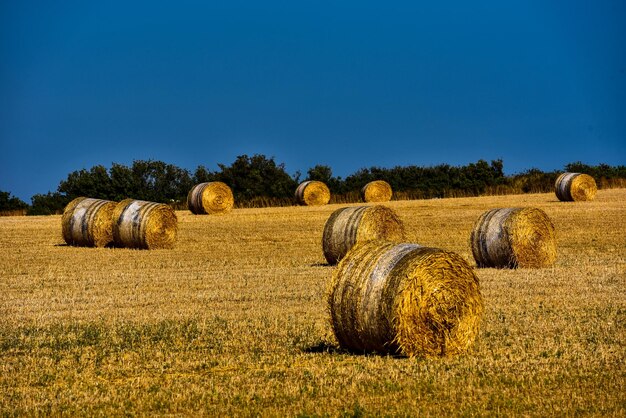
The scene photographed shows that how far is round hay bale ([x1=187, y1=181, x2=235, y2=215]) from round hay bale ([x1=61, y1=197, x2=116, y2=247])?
39.4 feet

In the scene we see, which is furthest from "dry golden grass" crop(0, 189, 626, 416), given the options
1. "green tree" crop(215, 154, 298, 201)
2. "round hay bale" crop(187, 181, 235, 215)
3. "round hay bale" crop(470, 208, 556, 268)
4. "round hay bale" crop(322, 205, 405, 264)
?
"green tree" crop(215, 154, 298, 201)

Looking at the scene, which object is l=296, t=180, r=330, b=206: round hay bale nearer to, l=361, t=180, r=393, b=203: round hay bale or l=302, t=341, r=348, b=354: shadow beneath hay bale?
l=361, t=180, r=393, b=203: round hay bale

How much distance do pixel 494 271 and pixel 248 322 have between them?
7914 mm

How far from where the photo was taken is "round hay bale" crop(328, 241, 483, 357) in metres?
9.91

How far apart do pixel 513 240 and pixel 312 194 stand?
2745 cm

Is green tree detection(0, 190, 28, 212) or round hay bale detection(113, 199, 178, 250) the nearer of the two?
round hay bale detection(113, 199, 178, 250)

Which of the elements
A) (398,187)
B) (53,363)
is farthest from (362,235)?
(398,187)

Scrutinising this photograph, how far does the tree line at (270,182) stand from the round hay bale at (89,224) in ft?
72.5

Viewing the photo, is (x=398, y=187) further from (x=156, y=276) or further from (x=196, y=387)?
(x=196, y=387)

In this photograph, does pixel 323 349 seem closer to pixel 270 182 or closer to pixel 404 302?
pixel 404 302

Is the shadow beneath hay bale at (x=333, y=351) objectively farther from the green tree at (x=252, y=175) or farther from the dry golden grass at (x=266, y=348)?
the green tree at (x=252, y=175)

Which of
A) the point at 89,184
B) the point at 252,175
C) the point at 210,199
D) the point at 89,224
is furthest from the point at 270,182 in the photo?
the point at 89,224

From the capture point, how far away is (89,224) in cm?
2720

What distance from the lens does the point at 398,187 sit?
61281 millimetres
